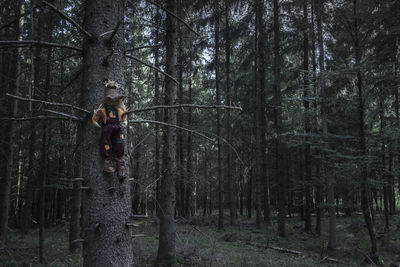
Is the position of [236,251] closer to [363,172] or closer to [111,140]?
[363,172]

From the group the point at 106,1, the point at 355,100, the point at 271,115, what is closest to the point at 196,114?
the point at 271,115

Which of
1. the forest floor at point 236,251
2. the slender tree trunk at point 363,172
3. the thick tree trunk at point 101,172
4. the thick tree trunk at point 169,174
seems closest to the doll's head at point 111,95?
the thick tree trunk at point 101,172

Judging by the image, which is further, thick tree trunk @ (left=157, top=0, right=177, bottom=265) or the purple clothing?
thick tree trunk @ (left=157, top=0, right=177, bottom=265)

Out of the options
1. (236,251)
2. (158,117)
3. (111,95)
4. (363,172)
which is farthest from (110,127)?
(363,172)

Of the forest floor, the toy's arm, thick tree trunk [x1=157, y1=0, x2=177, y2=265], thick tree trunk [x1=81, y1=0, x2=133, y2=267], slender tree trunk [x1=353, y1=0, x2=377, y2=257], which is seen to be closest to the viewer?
thick tree trunk [x1=81, y1=0, x2=133, y2=267]

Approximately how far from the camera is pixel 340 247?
13.6 meters

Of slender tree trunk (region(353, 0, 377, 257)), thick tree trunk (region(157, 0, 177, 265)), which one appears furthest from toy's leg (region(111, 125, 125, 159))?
slender tree trunk (region(353, 0, 377, 257))

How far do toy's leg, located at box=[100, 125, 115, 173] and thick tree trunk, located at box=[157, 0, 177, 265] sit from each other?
5065 mm

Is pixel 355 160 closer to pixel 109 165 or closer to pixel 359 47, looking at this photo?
pixel 359 47

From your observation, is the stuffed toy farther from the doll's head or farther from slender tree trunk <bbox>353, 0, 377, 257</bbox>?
slender tree trunk <bbox>353, 0, 377, 257</bbox>

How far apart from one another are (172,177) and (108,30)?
582cm

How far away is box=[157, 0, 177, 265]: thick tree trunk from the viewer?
7.80m

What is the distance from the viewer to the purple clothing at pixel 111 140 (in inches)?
96.5

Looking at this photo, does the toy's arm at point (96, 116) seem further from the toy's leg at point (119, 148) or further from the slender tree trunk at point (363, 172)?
the slender tree trunk at point (363, 172)
